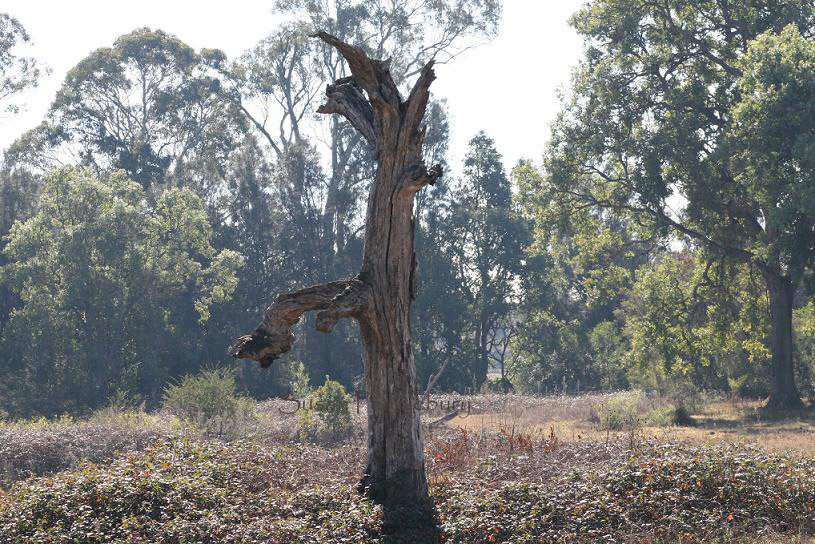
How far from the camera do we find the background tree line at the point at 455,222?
2522 cm

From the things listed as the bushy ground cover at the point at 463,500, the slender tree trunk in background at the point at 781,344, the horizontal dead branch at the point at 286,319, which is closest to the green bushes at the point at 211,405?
the bushy ground cover at the point at 463,500

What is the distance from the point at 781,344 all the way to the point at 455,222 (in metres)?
20.8

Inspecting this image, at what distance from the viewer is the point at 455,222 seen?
144ft

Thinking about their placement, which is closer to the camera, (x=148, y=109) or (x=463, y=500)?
(x=463, y=500)

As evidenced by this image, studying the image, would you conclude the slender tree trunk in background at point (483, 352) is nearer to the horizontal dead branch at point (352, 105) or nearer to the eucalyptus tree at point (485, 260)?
the eucalyptus tree at point (485, 260)

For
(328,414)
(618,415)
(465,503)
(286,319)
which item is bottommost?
(465,503)

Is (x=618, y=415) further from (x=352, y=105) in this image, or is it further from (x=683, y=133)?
(x=352, y=105)

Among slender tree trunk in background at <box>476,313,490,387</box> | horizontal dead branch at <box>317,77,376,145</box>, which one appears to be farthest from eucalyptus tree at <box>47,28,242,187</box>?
horizontal dead branch at <box>317,77,376,145</box>

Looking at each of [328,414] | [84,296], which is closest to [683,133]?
[328,414]

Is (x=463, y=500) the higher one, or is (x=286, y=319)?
(x=286, y=319)

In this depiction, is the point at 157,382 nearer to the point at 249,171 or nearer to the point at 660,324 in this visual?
the point at 249,171

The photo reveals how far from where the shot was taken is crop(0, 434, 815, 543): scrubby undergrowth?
9.09 meters

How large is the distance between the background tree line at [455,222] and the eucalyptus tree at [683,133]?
0.25 feet

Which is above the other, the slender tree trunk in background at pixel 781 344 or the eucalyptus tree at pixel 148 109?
the eucalyptus tree at pixel 148 109
